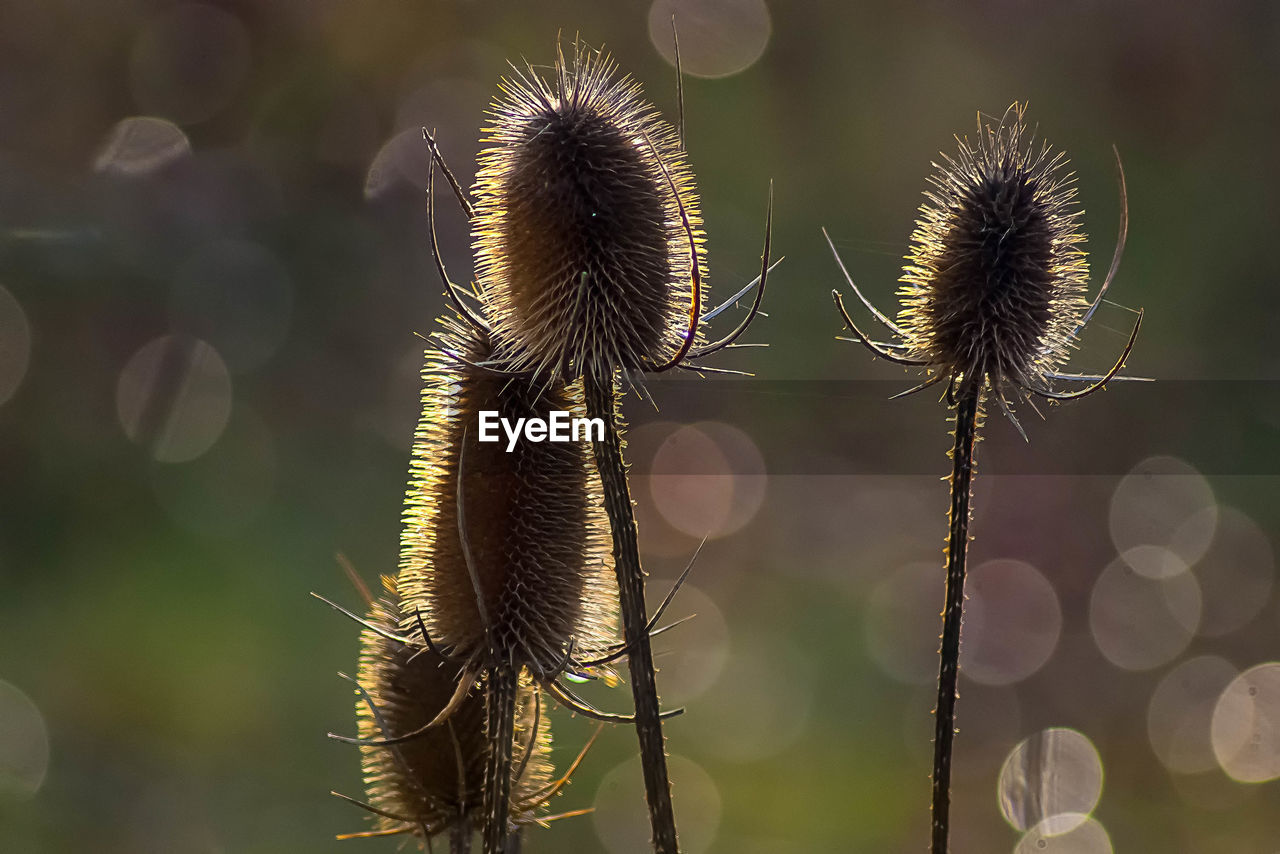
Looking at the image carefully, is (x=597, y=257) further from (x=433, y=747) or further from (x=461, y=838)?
(x=461, y=838)

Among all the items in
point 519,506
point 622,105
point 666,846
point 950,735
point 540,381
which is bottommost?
point 666,846

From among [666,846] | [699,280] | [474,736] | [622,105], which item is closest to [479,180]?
[622,105]

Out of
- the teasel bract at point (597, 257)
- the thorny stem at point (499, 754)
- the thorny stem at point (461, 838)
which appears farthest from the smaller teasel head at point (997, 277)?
the thorny stem at point (461, 838)

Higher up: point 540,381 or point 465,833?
point 540,381

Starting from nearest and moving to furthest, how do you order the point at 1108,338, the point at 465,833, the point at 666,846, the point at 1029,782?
1. the point at 666,846
2. the point at 465,833
3. the point at 1108,338
4. the point at 1029,782

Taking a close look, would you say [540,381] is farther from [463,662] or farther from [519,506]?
[463,662]

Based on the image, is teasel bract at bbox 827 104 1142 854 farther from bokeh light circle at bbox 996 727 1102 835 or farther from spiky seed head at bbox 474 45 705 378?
bokeh light circle at bbox 996 727 1102 835
